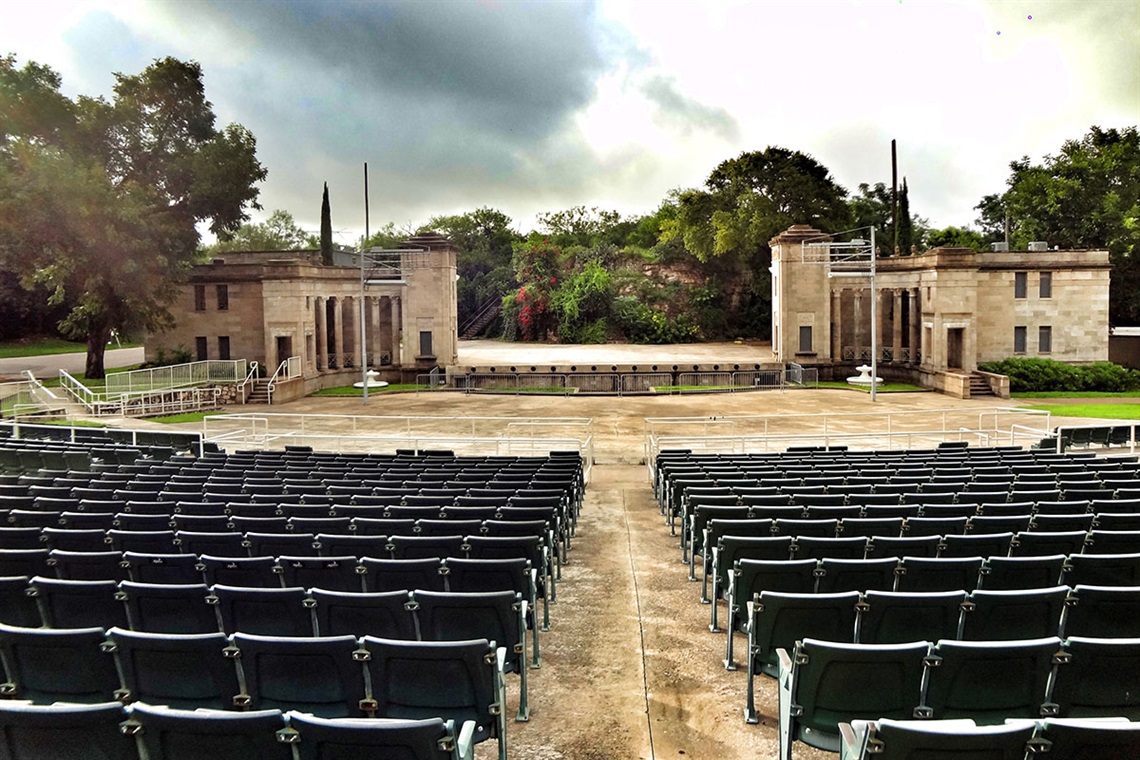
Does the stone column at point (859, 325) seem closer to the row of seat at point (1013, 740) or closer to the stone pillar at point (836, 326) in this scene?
the stone pillar at point (836, 326)

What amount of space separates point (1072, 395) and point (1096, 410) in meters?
8.08

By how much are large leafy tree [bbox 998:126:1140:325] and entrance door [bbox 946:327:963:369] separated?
1471 cm

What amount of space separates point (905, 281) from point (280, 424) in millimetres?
34250

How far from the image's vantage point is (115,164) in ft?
138

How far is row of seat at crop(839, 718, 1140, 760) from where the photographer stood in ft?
11.4

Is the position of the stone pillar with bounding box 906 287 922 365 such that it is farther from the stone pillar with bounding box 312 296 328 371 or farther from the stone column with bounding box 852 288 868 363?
the stone pillar with bounding box 312 296 328 371

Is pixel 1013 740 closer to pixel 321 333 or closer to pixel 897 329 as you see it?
pixel 321 333

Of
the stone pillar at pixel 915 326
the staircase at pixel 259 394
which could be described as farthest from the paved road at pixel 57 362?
the stone pillar at pixel 915 326

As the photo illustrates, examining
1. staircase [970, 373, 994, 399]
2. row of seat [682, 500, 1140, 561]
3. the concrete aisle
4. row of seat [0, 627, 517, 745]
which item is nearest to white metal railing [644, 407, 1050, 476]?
staircase [970, 373, 994, 399]

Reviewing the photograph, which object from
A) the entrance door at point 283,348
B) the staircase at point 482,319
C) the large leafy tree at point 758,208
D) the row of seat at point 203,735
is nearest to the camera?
the row of seat at point 203,735

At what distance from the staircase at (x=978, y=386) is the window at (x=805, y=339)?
386 inches

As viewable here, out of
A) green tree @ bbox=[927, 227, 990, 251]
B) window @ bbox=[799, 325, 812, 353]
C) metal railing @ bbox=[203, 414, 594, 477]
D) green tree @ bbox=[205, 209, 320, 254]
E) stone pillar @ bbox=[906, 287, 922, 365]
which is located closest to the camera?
metal railing @ bbox=[203, 414, 594, 477]

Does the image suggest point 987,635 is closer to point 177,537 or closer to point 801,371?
point 177,537

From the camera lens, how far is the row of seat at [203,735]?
364 cm
